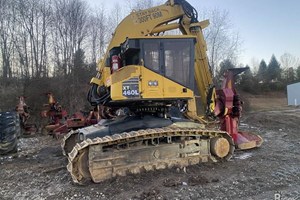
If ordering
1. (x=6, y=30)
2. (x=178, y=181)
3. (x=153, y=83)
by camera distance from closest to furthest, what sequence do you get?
1. (x=178, y=181)
2. (x=153, y=83)
3. (x=6, y=30)

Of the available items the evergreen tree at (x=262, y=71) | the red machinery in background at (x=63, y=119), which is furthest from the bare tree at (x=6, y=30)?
the evergreen tree at (x=262, y=71)

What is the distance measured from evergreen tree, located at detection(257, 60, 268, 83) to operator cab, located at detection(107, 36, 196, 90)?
44.1 metres

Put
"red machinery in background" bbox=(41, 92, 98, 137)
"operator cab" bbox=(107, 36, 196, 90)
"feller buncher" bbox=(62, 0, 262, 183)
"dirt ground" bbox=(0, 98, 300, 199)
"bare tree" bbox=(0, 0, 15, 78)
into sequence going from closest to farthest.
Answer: "dirt ground" bbox=(0, 98, 300, 199) → "feller buncher" bbox=(62, 0, 262, 183) → "operator cab" bbox=(107, 36, 196, 90) → "red machinery in background" bbox=(41, 92, 98, 137) → "bare tree" bbox=(0, 0, 15, 78)

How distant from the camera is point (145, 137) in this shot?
20.0 ft

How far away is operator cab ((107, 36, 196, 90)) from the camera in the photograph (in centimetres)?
662

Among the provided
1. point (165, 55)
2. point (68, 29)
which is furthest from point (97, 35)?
point (165, 55)

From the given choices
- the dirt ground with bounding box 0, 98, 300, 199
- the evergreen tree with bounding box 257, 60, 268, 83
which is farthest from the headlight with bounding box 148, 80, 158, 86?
the evergreen tree with bounding box 257, 60, 268, 83

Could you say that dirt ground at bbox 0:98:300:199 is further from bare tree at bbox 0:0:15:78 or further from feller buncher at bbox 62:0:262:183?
bare tree at bbox 0:0:15:78

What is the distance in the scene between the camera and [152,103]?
6.77 m

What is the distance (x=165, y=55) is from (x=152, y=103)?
107 centimetres

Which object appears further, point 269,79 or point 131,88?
point 269,79

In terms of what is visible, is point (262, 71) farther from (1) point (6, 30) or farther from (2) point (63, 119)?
(2) point (63, 119)

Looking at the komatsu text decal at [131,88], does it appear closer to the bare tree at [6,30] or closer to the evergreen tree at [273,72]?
the bare tree at [6,30]

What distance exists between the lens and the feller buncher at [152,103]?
590 cm
